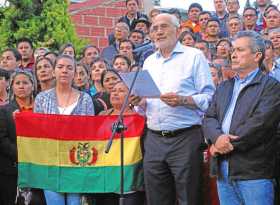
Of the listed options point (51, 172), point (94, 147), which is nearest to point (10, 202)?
point (51, 172)

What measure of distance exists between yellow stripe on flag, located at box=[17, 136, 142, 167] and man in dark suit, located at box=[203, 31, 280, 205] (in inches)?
47.6

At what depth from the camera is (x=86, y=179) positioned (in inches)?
251

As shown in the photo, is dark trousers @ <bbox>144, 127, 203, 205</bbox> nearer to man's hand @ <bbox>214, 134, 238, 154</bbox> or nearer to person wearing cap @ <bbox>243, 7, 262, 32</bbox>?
man's hand @ <bbox>214, 134, 238, 154</bbox>

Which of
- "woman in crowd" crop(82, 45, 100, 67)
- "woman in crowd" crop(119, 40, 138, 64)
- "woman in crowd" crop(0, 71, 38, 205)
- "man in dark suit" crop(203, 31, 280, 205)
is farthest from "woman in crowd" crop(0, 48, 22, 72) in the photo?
"man in dark suit" crop(203, 31, 280, 205)

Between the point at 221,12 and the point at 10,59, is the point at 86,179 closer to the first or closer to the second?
the point at 10,59

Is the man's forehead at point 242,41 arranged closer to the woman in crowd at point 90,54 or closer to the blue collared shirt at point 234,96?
the blue collared shirt at point 234,96

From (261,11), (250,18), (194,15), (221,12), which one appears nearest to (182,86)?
(250,18)

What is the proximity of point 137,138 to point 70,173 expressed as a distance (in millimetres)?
789

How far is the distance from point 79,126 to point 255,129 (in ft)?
6.90

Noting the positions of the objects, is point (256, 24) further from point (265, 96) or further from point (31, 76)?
point (265, 96)

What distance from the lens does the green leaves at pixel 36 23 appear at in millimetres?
10988

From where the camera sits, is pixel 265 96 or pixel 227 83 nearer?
pixel 265 96

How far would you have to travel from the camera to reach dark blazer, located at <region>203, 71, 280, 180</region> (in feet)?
16.4

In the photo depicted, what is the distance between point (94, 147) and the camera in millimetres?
6418
